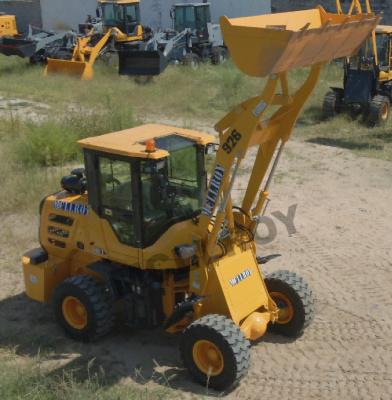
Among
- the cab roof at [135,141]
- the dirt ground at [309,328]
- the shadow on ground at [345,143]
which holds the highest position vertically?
the cab roof at [135,141]

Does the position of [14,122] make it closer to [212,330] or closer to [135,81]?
[135,81]

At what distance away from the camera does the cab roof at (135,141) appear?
5.51m

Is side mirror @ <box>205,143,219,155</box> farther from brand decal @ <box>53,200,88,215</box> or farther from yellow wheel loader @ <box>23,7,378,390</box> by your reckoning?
brand decal @ <box>53,200,88,215</box>

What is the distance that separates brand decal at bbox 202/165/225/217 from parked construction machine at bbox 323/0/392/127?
1056 cm

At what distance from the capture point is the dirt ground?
18.5 ft

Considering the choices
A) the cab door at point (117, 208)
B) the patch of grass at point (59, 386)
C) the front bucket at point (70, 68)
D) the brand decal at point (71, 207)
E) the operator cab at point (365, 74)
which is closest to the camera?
the patch of grass at point (59, 386)

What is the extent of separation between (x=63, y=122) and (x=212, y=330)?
9090mm

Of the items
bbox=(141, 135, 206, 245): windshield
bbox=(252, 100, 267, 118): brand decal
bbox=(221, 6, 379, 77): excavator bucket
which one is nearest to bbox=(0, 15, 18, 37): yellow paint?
bbox=(141, 135, 206, 245): windshield

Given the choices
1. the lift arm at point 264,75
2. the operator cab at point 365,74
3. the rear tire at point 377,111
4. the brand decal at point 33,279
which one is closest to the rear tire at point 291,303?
the lift arm at point 264,75

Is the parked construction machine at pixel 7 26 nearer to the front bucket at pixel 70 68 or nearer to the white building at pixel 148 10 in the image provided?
the white building at pixel 148 10

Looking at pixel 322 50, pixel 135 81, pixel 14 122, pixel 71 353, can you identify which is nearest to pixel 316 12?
pixel 322 50

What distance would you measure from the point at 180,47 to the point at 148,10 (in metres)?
9.66

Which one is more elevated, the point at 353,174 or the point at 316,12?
the point at 316,12

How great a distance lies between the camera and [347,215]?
9.58 metres
